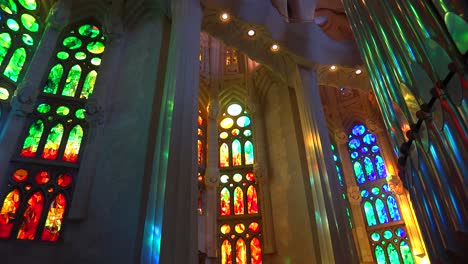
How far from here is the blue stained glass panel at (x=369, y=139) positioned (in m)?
15.5

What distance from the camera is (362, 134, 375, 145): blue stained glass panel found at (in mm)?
15464

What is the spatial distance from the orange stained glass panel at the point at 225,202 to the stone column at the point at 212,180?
27 cm

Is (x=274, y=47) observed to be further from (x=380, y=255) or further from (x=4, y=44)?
(x=380, y=255)

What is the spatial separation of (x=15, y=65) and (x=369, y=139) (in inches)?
541

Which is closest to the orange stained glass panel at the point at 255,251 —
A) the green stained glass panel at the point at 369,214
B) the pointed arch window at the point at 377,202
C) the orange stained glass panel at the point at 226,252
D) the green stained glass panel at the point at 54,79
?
the orange stained glass panel at the point at 226,252

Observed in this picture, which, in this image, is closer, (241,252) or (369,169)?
(241,252)

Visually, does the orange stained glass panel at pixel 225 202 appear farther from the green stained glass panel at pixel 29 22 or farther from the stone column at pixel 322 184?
the green stained glass panel at pixel 29 22

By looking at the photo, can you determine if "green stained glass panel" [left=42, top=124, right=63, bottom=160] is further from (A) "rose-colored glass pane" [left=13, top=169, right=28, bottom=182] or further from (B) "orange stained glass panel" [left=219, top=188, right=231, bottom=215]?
(B) "orange stained glass panel" [left=219, top=188, right=231, bottom=215]

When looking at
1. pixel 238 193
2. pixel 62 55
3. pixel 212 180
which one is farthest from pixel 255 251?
pixel 62 55

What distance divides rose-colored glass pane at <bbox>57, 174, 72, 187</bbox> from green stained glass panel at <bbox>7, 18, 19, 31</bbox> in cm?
494

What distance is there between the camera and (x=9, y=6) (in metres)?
9.98

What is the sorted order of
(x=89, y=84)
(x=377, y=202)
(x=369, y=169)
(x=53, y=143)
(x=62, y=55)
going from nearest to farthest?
(x=53, y=143), (x=89, y=84), (x=62, y=55), (x=377, y=202), (x=369, y=169)

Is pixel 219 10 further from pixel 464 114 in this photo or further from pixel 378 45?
pixel 464 114

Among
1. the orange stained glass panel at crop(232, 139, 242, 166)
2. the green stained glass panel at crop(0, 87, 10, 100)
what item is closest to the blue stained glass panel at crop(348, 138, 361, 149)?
the orange stained glass panel at crop(232, 139, 242, 166)
